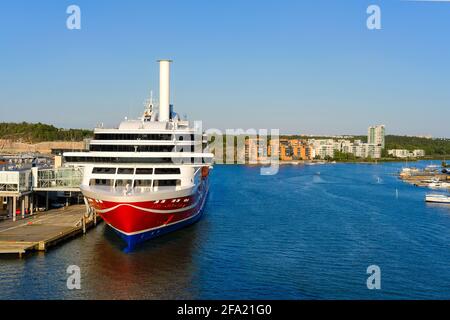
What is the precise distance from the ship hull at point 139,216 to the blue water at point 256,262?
756mm

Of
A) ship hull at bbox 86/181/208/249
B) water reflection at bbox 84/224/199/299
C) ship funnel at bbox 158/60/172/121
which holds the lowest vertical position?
water reflection at bbox 84/224/199/299

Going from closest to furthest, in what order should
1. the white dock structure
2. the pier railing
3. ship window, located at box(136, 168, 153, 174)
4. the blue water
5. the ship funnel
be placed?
the blue water < ship window, located at box(136, 168, 153, 174) < the white dock structure < the pier railing < the ship funnel

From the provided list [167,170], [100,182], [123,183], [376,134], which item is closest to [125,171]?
[123,183]

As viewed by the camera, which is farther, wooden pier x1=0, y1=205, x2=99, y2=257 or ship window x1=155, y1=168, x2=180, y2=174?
ship window x1=155, y1=168, x2=180, y2=174

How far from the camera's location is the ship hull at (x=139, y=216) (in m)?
22.0

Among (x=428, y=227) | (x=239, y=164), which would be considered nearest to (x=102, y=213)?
(x=428, y=227)

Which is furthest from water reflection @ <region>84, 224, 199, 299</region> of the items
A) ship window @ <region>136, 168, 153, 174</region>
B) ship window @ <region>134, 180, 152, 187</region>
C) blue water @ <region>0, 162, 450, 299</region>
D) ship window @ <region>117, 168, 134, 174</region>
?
ship window @ <region>117, 168, 134, 174</region>

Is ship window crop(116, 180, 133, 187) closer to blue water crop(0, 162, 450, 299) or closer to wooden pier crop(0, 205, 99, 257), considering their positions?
blue water crop(0, 162, 450, 299)

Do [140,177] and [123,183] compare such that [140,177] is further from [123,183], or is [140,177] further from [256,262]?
[256,262]

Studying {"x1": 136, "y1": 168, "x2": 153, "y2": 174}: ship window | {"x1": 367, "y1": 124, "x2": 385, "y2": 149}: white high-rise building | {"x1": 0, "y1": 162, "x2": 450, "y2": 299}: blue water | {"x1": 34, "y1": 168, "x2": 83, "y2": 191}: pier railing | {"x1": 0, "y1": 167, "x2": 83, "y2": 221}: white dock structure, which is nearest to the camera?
{"x1": 0, "y1": 162, "x2": 450, "y2": 299}: blue water

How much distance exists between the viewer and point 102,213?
76.9ft

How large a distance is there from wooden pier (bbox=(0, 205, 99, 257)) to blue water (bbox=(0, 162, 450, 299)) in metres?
0.65

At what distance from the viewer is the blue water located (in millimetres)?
17984

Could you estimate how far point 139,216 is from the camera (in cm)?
2231
